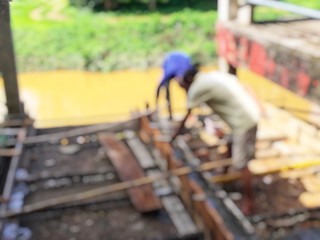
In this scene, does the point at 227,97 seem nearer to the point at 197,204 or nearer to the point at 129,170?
the point at 197,204

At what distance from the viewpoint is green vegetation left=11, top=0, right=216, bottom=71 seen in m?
24.2

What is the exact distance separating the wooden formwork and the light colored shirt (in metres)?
0.85

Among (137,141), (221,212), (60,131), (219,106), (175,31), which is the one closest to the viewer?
(221,212)

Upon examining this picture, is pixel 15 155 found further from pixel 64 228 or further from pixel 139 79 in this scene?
pixel 139 79

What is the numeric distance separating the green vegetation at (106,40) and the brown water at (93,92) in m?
0.63

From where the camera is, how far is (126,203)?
217 inches

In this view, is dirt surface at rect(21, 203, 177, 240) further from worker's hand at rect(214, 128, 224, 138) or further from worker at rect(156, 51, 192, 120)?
worker's hand at rect(214, 128, 224, 138)

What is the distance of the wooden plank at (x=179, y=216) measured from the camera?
484cm

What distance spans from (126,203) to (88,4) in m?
25.5

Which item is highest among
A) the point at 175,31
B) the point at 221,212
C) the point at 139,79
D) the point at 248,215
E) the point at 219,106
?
the point at 219,106

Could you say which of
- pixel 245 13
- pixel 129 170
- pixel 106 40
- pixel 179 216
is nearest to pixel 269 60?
pixel 245 13

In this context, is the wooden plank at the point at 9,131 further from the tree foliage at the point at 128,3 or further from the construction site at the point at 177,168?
the tree foliage at the point at 128,3

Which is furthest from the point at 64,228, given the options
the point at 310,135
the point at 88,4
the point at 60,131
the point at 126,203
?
the point at 88,4

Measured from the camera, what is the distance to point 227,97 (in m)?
4.99
